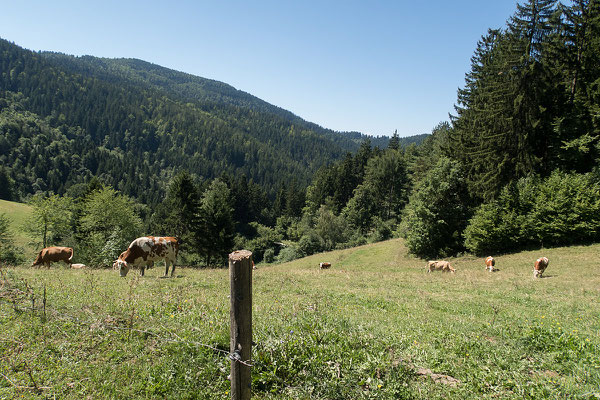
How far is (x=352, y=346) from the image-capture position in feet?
18.7

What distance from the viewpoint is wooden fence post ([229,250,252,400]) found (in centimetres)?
339

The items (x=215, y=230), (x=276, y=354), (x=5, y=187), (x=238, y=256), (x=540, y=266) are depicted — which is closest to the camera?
(x=238, y=256)

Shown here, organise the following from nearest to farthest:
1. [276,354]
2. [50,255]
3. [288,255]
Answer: [276,354], [50,255], [288,255]

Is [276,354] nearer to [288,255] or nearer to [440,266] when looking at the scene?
[440,266]

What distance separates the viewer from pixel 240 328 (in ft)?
11.3

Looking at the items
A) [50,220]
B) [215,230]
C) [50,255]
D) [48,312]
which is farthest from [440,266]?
[50,220]

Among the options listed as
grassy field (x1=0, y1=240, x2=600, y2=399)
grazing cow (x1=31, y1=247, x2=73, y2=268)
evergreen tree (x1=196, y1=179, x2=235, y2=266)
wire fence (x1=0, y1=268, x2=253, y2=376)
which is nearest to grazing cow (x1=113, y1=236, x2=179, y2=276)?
grassy field (x1=0, y1=240, x2=600, y2=399)

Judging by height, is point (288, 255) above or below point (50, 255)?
below

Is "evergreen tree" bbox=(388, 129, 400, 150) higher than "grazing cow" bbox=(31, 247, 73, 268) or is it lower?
higher

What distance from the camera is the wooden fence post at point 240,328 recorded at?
11.1 feet

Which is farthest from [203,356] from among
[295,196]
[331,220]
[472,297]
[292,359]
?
[295,196]

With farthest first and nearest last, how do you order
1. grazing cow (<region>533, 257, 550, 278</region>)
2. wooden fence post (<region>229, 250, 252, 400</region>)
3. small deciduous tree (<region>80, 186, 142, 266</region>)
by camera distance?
small deciduous tree (<region>80, 186, 142, 266</region>) → grazing cow (<region>533, 257, 550, 278</region>) → wooden fence post (<region>229, 250, 252, 400</region>)

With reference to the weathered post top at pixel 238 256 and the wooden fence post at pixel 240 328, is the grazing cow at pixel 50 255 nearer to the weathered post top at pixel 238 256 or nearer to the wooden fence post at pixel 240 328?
the wooden fence post at pixel 240 328

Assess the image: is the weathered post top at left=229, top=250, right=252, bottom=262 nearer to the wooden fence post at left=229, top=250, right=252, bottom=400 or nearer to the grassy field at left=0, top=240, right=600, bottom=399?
the wooden fence post at left=229, top=250, right=252, bottom=400
